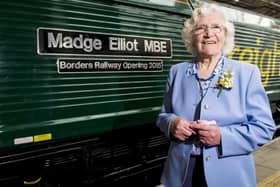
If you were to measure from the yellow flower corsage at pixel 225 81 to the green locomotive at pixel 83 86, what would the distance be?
1.61m

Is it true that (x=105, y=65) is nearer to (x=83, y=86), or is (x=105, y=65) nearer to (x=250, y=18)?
(x=83, y=86)

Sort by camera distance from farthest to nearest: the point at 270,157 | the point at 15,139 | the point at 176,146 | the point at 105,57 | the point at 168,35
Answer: the point at 270,157 < the point at 168,35 < the point at 105,57 < the point at 15,139 < the point at 176,146

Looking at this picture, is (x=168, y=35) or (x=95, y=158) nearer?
(x=95, y=158)

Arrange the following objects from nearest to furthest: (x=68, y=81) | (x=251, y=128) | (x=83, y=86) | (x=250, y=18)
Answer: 1. (x=251, y=128)
2. (x=68, y=81)
3. (x=83, y=86)
4. (x=250, y=18)

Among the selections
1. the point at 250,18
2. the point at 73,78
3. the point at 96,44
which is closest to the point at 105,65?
the point at 96,44

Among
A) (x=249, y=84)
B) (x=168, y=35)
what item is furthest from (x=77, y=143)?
(x=249, y=84)

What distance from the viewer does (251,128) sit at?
1518 mm

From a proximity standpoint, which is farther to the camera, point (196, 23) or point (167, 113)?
point (167, 113)

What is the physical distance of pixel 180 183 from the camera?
1629 mm

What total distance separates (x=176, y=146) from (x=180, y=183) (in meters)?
0.17

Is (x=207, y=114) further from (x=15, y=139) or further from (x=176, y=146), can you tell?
(x=15, y=139)

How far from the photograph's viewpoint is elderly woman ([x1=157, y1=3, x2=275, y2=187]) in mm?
1521

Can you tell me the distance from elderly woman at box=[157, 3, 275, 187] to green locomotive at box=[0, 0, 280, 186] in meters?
1.40

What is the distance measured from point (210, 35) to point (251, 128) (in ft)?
1.44
